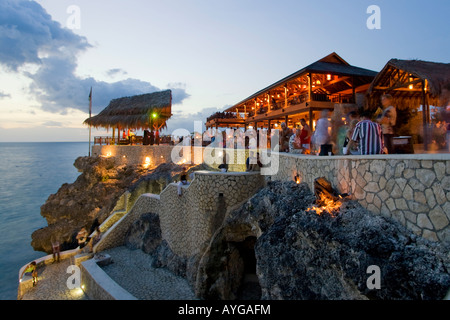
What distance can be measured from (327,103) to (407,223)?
11.0m

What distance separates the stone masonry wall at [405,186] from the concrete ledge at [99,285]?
8072 millimetres

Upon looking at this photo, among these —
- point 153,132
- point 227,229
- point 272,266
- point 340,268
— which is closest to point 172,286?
point 227,229

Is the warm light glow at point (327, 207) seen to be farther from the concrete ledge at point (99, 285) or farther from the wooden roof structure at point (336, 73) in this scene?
the wooden roof structure at point (336, 73)

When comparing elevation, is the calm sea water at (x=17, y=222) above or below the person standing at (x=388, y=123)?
below

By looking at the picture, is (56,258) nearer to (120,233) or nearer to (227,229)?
(120,233)

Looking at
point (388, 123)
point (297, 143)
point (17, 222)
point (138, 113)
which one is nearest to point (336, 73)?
point (297, 143)

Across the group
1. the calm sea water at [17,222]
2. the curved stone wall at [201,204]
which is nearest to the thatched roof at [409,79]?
the curved stone wall at [201,204]

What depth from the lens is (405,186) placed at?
3490 millimetres

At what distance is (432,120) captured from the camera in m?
8.99

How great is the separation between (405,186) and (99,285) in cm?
1020

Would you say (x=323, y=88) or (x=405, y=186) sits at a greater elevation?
(x=323, y=88)

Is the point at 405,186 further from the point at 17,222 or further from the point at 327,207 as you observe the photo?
the point at 17,222

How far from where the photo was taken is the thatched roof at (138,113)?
2328cm

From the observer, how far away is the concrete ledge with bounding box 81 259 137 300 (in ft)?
28.2
